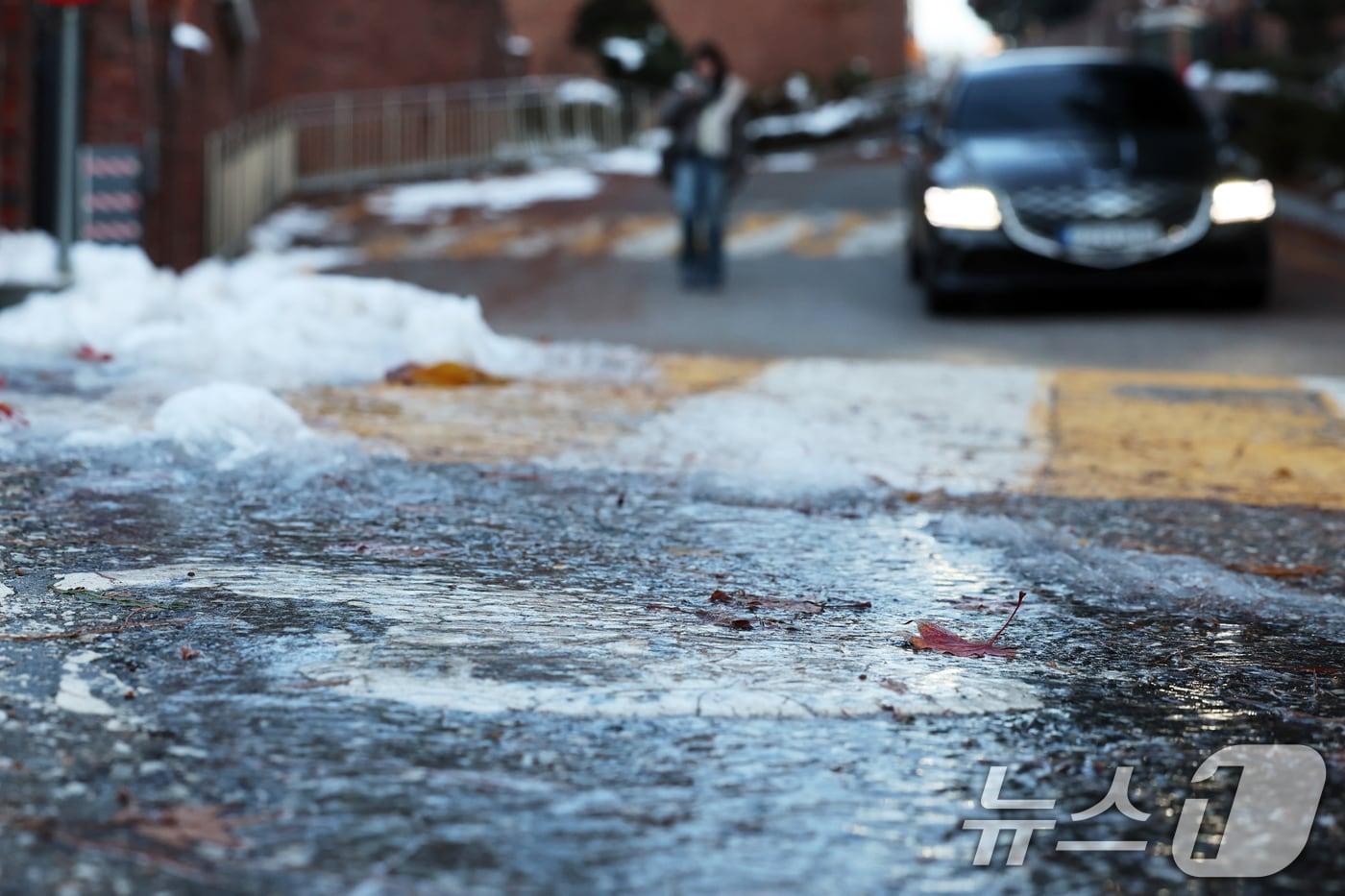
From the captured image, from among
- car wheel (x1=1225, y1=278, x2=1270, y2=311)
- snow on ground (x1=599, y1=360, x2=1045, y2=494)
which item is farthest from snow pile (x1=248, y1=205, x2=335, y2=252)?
snow on ground (x1=599, y1=360, x2=1045, y2=494)

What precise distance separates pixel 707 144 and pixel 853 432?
23.1ft

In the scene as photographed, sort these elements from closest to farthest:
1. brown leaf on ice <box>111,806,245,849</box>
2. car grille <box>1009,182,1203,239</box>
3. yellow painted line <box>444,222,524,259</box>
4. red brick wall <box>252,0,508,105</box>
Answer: brown leaf on ice <box>111,806,245,849</box> < car grille <box>1009,182,1203,239</box> < yellow painted line <box>444,222,524,259</box> < red brick wall <box>252,0,508,105</box>

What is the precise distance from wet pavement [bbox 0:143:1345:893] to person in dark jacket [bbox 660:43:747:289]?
6.10m

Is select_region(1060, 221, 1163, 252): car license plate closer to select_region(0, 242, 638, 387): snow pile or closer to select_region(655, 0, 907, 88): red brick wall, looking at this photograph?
select_region(0, 242, 638, 387): snow pile

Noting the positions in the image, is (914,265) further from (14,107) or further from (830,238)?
(14,107)

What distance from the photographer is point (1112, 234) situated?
12.1m

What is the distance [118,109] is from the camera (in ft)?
45.6

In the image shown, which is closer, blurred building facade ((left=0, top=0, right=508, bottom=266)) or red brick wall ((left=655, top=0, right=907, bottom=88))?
blurred building facade ((left=0, top=0, right=508, bottom=266))

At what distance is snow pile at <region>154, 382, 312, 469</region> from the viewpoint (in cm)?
622

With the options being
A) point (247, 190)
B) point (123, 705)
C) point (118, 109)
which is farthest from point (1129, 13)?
point (123, 705)

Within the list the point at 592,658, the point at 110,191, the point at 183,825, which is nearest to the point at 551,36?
the point at 110,191

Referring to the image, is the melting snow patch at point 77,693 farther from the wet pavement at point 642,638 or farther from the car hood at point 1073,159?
the car hood at point 1073,159

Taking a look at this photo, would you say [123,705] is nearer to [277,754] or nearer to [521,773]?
[277,754]

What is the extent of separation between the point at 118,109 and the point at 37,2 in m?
1.77
